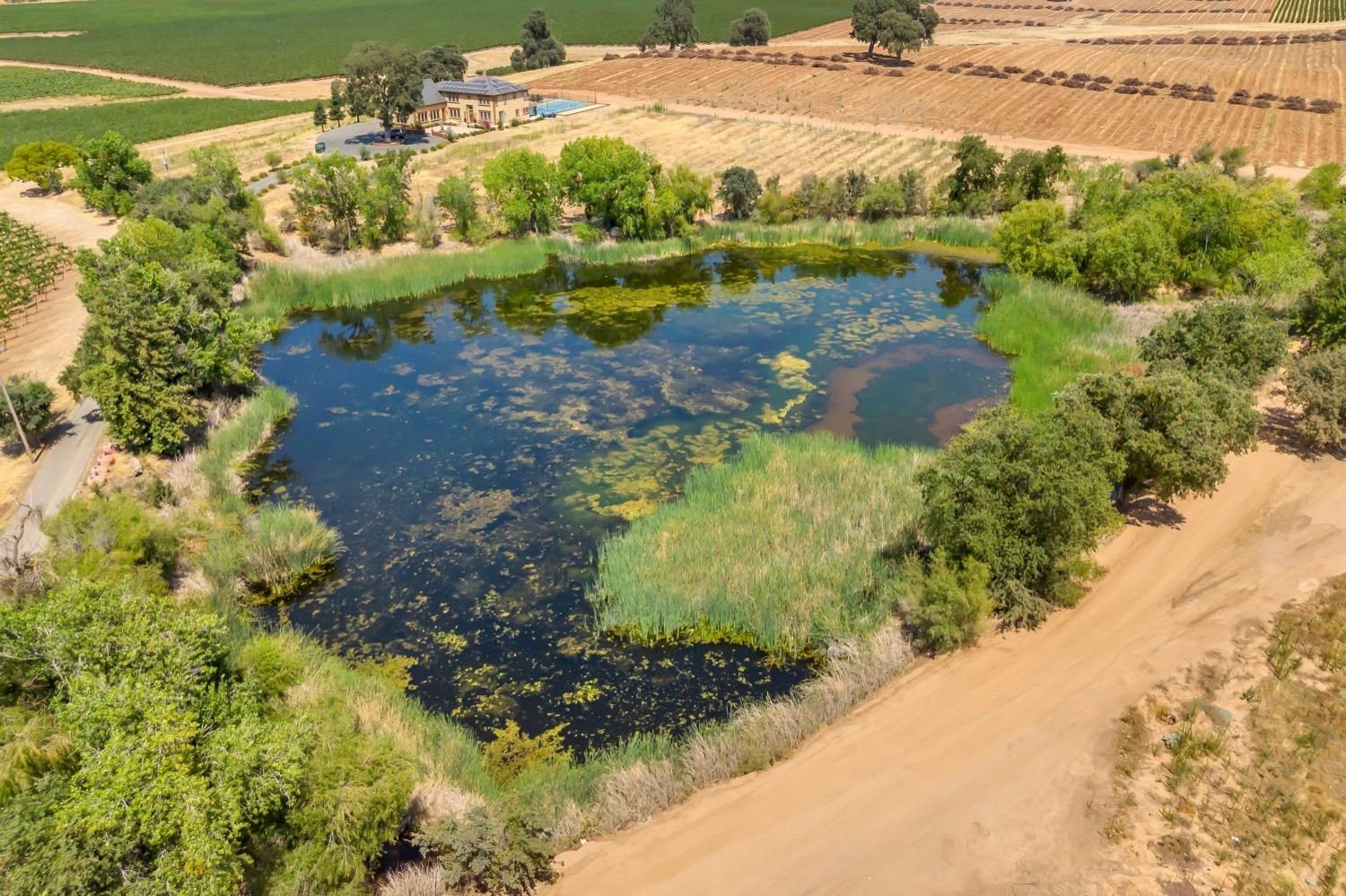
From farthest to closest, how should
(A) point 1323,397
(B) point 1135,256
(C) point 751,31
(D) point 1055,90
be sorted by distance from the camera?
(C) point 751,31 → (D) point 1055,90 → (B) point 1135,256 → (A) point 1323,397

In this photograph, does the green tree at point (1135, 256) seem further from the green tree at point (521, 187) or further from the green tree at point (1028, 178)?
the green tree at point (521, 187)

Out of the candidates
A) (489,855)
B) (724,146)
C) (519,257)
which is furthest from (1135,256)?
(724,146)

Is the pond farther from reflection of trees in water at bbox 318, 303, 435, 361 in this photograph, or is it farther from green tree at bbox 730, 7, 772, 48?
green tree at bbox 730, 7, 772, 48

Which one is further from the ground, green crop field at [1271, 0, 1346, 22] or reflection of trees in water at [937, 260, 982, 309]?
green crop field at [1271, 0, 1346, 22]

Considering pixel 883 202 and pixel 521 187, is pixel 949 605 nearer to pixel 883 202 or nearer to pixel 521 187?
pixel 521 187

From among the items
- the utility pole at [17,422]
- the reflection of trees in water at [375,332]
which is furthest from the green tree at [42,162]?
the utility pole at [17,422]

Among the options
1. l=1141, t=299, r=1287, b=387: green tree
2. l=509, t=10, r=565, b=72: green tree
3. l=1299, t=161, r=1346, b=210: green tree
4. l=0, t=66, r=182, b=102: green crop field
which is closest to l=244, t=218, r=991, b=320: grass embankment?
l=1299, t=161, r=1346, b=210: green tree
